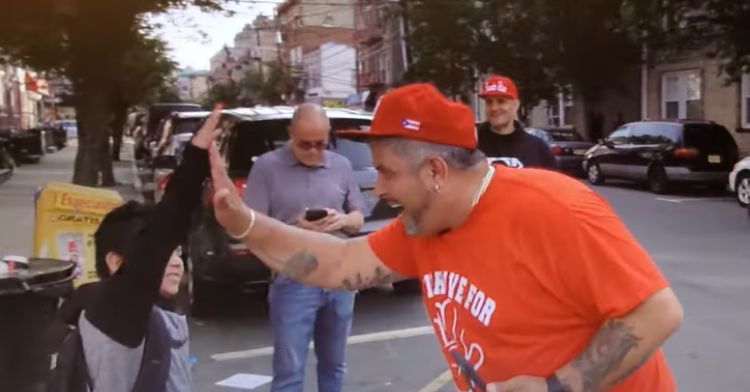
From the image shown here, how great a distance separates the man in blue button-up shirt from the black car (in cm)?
1541

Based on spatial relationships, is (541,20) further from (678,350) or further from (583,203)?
(583,203)

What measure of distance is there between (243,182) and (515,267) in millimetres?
5094

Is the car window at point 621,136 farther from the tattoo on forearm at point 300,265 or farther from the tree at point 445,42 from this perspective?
the tattoo on forearm at point 300,265

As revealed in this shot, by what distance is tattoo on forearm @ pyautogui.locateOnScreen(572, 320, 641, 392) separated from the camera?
202 centimetres

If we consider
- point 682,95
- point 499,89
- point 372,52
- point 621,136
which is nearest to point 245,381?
point 499,89

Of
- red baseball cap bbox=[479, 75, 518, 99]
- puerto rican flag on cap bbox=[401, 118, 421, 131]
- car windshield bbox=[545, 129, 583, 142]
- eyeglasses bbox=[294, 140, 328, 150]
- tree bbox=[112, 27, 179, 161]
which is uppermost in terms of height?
tree bbox=[112, 27, 179, 161]

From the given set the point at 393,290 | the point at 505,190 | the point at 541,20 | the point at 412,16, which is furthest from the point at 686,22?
the point at 505,190

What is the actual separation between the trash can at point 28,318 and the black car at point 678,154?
53.3ft

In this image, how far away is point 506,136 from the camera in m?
5.58

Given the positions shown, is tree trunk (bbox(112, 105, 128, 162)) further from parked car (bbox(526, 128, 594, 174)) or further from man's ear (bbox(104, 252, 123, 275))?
man's ear (bbox(104, 252, 123, 275))

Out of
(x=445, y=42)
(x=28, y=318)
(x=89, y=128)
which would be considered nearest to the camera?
(x=28, y=318)

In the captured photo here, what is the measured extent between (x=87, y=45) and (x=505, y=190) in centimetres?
1243

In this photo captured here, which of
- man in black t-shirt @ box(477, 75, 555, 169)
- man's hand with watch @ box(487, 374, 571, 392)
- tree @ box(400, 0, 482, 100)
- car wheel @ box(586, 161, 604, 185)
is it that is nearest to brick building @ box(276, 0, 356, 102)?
tree @ box(400, 0, 482, 100)

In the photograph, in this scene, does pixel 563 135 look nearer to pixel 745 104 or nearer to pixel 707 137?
pixel 745 104
